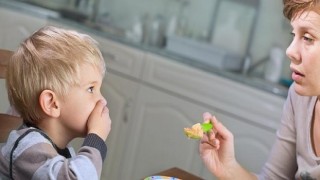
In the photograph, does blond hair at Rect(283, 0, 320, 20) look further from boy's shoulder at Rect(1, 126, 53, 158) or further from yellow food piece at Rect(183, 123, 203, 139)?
boy's shoulder at Rect(1, 126, 53, 158)

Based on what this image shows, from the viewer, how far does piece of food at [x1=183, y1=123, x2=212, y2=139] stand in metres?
1.27

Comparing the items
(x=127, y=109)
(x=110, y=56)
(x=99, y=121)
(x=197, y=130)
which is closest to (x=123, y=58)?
(x=110, y=56)

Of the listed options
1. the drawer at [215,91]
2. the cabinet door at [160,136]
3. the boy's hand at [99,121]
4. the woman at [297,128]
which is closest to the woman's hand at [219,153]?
the woman at [297,128]

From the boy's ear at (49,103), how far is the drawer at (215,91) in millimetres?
1566

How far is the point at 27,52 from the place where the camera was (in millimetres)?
1113

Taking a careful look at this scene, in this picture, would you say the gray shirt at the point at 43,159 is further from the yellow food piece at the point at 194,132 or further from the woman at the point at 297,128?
the woman at the point at 297,128

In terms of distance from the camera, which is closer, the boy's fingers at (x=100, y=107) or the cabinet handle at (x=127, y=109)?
the boy's fingers at (x=100, y=107)

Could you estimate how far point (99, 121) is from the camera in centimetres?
114

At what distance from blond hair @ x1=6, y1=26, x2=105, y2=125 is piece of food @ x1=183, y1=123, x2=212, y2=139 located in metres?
0.28

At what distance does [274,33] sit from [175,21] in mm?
650

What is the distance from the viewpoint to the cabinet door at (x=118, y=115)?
294 centimetres

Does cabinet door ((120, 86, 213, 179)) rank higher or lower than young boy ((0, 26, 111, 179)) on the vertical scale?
lower

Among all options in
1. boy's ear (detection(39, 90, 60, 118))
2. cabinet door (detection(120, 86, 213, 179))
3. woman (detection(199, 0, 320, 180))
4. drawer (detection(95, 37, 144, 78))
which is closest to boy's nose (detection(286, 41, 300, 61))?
woman (detection(199, 0, 320, 180))

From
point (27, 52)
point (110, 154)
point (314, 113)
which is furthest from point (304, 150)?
point (110, 154)
